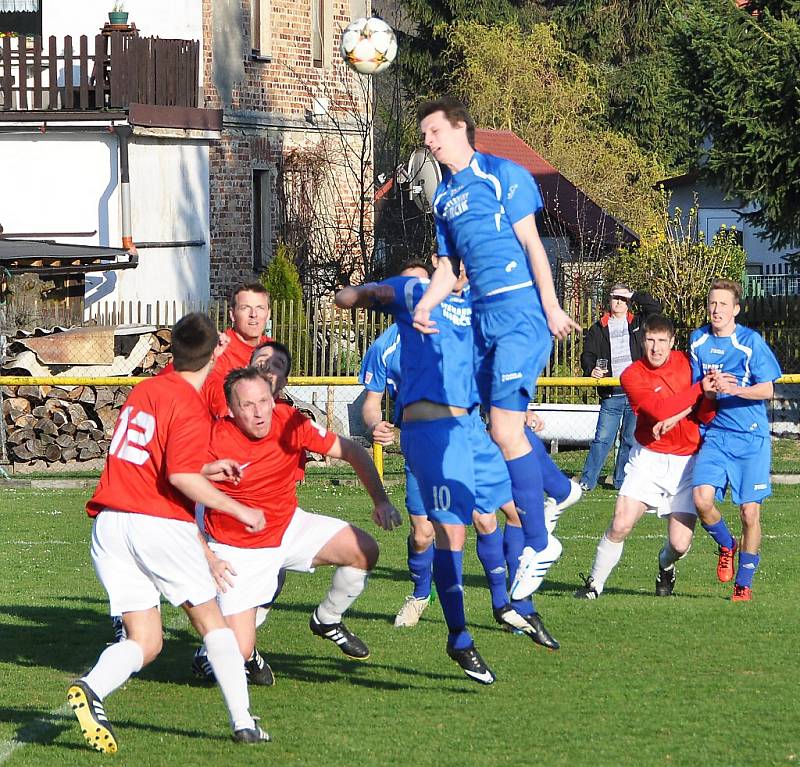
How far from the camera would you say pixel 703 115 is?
2322cm

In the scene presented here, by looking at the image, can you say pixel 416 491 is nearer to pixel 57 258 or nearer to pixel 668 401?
pixel 668 401

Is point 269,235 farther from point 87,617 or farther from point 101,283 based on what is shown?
point 87,617

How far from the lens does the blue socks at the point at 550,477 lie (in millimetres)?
8102

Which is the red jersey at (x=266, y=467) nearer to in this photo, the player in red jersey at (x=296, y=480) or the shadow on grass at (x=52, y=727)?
the player in red jersey at (x=296, y=480)

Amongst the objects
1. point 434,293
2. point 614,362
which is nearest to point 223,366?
point 434,293

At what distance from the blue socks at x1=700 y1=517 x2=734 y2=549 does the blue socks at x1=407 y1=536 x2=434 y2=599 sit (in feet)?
6.39

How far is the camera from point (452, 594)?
7105 millimetres

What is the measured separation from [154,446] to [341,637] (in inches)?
72.4

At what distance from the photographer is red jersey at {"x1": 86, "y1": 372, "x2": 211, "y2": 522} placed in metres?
6.34

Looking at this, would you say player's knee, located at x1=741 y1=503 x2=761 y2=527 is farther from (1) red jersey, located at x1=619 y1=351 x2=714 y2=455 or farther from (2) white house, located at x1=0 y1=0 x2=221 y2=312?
(2) white house, located at x1=0 y1=0 x2=221 y2=312

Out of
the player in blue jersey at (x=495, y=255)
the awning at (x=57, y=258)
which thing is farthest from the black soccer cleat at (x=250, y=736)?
the awning at (x=57, y=258)

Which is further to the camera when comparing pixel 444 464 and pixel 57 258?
pixel 57 258

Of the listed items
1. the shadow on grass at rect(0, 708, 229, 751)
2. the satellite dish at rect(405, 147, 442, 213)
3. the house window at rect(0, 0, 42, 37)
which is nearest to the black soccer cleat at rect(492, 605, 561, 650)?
the shadow on grass at rect(0, 708, 229, 751)

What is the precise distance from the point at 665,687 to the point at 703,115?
1718 centimetres
